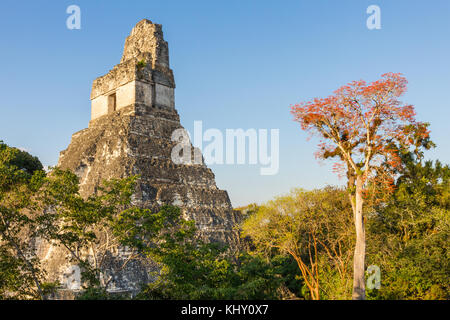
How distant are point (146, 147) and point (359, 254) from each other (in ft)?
25.8

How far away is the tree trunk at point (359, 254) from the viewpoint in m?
9.28

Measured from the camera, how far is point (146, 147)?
14289 millimetres

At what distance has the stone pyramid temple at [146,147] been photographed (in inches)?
533

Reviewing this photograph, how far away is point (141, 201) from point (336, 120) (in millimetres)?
6184

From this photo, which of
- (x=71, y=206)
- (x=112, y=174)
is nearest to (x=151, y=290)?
(x=71, y=206)

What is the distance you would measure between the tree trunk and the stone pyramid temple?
5.46 metres

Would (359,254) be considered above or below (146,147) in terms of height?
below

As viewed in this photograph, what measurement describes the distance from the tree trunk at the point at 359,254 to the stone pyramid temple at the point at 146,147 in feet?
17.9

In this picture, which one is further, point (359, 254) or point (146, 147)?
point (146, 147)

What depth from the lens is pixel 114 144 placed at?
14117mm

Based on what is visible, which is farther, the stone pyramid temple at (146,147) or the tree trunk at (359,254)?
the stone pyramid temple at (146,147)

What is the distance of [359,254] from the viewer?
9.64 metres

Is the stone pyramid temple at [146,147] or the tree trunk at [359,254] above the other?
the stone pyramid temple at [146,147]

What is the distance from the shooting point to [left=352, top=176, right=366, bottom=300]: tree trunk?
9.28 m
